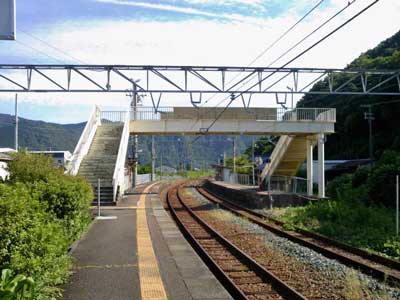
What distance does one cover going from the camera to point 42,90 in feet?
72.8

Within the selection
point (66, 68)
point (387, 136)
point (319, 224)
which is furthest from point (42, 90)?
point (387, 136)

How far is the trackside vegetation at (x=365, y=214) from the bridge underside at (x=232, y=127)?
370cm

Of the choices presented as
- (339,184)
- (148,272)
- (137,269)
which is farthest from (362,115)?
(148,272)

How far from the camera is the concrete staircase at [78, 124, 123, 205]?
90.5ft

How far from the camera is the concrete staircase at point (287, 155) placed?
33781mm

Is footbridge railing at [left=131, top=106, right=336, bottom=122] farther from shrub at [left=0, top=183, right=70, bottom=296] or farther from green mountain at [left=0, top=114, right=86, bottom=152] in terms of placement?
green mountain at [left=0, top=114, right=86, bottom=152]

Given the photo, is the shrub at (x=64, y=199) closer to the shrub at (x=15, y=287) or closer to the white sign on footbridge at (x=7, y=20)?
the white sign on footbridge at (x=7, y=20)

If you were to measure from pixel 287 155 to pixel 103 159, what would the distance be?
12035 millimetres

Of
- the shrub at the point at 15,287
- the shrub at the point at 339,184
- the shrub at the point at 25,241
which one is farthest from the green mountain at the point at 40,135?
the shrub at the point at 15,287

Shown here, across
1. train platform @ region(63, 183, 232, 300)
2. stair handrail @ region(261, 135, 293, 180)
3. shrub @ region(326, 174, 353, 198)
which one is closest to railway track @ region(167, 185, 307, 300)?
train platform @ region(63, 183, 232, 300)

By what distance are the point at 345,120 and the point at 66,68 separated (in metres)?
44.0

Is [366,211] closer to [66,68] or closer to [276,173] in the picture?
[66,68]

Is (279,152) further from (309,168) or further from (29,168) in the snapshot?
(29,168)

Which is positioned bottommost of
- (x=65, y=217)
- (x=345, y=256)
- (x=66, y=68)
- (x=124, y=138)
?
(x=345, y=256)
